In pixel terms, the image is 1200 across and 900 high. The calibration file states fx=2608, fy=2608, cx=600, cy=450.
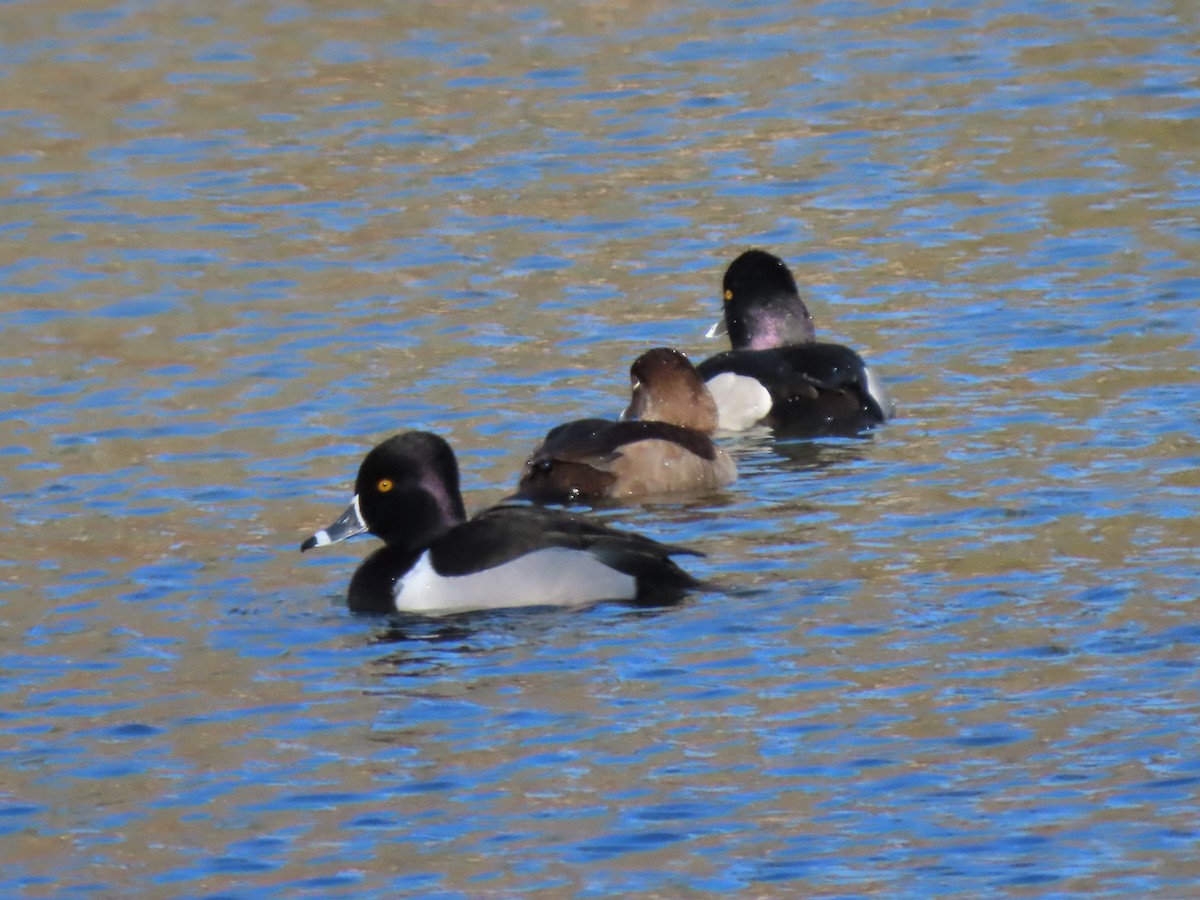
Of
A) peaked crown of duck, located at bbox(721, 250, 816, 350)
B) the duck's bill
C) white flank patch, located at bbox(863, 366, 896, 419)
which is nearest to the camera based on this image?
the duck's bill

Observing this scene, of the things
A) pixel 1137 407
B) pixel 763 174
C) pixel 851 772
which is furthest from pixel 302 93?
pixel 851 772

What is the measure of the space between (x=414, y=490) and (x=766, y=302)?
185 inches

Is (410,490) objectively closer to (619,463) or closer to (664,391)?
(619,463)

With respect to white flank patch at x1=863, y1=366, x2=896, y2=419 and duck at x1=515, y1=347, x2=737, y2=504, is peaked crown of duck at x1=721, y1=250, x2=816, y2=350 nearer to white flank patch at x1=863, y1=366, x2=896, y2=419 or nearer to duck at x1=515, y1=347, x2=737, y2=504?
white flank patch at x1=863, y1=366, x2=896, y2=419

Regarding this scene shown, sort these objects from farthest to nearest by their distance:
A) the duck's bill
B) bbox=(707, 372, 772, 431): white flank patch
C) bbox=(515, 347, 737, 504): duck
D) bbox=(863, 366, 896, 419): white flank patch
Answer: bbox=(707, 372, 772, 431): white flank patch → bbox=(863, 366, 896, 419): white flank patch → bbox=(515, 347, 737, 504): duck → the duck's bill

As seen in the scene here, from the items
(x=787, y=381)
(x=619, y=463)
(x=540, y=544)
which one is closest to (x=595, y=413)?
(x=787, y=381)

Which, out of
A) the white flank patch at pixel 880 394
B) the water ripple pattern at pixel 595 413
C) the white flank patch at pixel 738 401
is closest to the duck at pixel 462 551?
the water ripple pattern at pixel 595 413

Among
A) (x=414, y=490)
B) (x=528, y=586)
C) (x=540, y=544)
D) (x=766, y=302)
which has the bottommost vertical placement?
(x=528, y=586)

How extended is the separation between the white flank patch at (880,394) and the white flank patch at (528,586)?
3641mm

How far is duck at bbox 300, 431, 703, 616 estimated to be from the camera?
10.1 metres

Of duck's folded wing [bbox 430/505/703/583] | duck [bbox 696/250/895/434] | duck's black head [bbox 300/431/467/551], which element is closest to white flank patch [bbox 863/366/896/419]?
duck [bbox 696/250/895/434]

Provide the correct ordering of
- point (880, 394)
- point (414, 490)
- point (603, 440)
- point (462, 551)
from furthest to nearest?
point (880, 394), point (603, 440), point (414, 490), point (462, 551)

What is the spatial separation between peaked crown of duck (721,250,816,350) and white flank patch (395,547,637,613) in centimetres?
496

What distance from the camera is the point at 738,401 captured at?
1390cm
